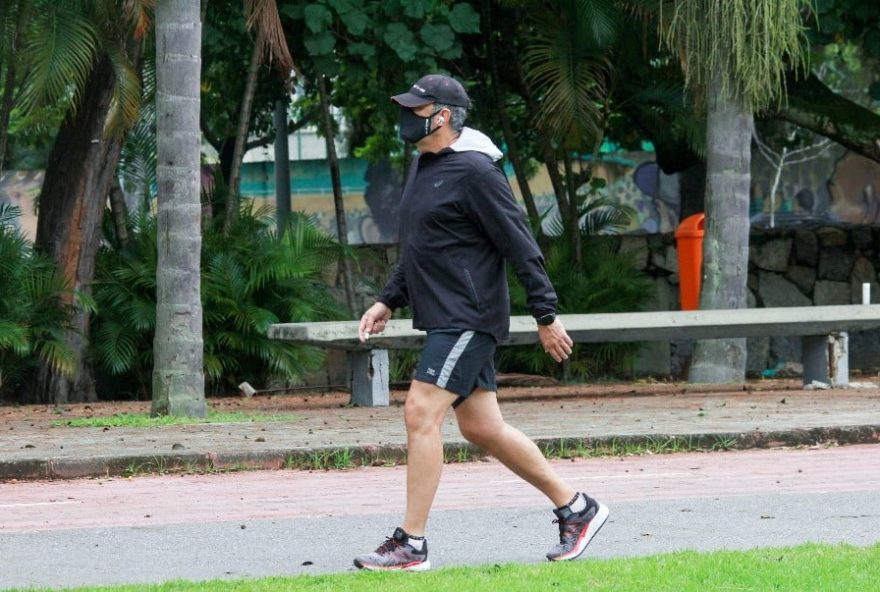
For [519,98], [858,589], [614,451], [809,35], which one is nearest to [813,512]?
[858,589]

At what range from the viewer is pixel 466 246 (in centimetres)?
579

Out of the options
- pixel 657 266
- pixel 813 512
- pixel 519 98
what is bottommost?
pixel 813 512

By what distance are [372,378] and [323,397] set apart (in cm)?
240

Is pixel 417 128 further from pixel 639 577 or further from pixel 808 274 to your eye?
pixel 808 274

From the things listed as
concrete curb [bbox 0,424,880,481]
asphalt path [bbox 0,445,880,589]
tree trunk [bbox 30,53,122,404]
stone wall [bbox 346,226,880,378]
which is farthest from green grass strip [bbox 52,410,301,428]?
stone wall [bbox 346,226,880,378]

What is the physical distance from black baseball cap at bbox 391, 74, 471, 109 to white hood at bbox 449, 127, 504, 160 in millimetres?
124

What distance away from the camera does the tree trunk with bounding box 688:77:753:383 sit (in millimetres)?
14672

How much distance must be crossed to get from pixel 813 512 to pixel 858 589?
2.22 metres

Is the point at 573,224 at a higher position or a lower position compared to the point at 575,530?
higher

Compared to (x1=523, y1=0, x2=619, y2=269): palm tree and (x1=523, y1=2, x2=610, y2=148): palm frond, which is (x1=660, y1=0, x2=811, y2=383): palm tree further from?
(x1=523, y1=2, x2=610, y2=148): palm frond

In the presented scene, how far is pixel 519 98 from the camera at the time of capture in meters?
21.5

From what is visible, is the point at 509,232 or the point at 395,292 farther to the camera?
the point at 395,292

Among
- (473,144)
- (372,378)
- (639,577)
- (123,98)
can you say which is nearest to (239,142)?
(123,98)

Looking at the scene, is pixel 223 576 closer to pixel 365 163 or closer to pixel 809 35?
pixel 809 35
